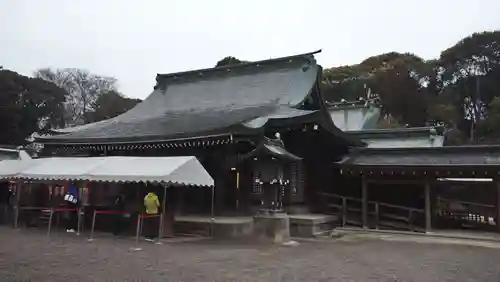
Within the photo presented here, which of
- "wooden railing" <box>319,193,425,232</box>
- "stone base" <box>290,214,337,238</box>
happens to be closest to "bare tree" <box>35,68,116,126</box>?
"wooden railing" <box>319,193,425,232</box>

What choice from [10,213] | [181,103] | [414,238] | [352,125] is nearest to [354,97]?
[352,125]

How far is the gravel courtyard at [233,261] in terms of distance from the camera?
703cm

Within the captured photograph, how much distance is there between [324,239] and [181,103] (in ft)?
35.0

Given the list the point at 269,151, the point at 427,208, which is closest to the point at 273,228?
the point at 269,151

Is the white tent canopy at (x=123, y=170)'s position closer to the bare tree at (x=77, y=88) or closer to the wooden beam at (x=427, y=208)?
the wooden beam at (x=427, y=208)

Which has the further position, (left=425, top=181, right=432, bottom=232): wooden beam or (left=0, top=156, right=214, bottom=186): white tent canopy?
(left=425, top=181, right=432, bottom=232): wooden beam

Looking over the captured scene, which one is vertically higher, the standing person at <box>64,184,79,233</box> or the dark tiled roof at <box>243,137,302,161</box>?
the dark tiled roof at <box>243,137,302,161</box>

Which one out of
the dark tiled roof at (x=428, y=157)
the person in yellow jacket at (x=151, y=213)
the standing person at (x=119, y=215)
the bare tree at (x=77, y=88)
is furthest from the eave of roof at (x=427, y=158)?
the bare tree at (x=77, y=88)

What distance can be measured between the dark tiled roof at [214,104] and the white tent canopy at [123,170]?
204cm

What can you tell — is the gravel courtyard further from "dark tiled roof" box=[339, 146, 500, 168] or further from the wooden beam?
"dark tiled roof" box=[339, 146, 500, 168]

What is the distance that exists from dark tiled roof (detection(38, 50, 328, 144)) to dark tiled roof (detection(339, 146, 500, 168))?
10.3 feet

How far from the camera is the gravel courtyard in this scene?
23.1ft

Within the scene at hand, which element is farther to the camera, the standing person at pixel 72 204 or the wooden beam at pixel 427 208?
the wooden beam at pixel 427 208

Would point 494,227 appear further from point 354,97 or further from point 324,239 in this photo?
point 354,97
